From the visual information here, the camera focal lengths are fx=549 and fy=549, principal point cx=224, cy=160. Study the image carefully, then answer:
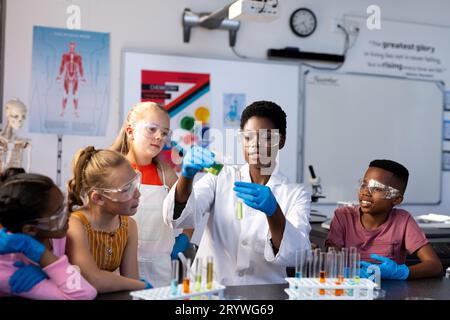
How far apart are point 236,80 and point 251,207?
300cm

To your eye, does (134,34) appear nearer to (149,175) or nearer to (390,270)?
(149,175)

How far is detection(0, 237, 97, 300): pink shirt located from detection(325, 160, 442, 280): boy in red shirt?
1.00 m

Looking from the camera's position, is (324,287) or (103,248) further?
(103,248)

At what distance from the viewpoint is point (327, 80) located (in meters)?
4.90

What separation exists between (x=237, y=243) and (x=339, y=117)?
3358 mm

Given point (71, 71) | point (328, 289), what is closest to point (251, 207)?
point (328, 289)

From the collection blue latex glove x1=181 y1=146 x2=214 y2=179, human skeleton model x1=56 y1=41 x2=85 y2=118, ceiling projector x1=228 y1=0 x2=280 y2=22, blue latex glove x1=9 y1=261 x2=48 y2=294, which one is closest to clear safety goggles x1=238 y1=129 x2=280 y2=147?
blue latex glove x1=181 y1=146 x2=214 y2=179

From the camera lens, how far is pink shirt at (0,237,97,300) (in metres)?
1.26

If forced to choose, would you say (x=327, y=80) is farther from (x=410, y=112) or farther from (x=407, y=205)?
(x=407, y=205)

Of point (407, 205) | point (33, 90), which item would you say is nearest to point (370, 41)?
point (407, 205)

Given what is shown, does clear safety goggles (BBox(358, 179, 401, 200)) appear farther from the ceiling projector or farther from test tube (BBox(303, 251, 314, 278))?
the ceiling projector

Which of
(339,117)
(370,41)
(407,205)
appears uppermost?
(370,41)

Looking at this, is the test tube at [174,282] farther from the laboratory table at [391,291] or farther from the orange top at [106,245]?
the orange top at [106,245]

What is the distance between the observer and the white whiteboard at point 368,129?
4.89m
